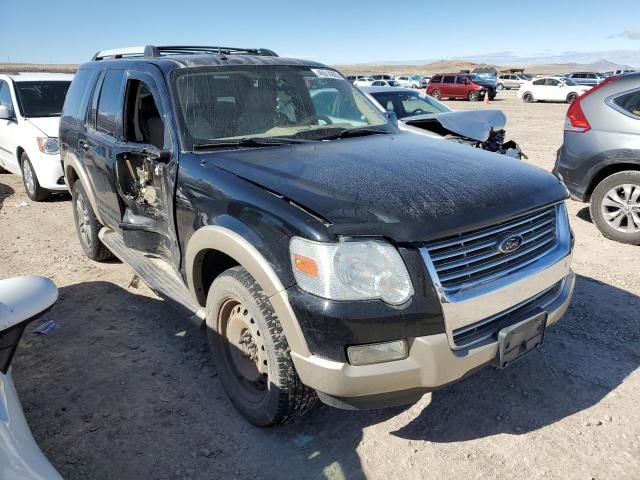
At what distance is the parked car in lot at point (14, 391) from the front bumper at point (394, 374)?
1056mm

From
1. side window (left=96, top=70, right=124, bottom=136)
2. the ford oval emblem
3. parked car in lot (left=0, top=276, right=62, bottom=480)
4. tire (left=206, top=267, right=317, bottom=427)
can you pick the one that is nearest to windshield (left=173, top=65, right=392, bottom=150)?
side window (left=96, top=70, right=124, bottom=136)

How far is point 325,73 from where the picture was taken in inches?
164

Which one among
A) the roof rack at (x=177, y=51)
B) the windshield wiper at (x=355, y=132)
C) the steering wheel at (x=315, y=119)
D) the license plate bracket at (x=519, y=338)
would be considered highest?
the roof rack at (x=177, y=51)

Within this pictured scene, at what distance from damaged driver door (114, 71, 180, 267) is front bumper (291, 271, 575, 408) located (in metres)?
1.48

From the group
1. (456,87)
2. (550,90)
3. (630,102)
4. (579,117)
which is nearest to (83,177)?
(579,117)

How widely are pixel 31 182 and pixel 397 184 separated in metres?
7.12

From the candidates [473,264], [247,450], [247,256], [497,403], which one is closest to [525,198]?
[473,264]

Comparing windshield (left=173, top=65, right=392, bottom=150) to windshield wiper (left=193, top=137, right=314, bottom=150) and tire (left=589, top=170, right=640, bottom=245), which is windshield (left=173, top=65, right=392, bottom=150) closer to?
windshield wiper (left=193, top=137, right=314, bottom=150)

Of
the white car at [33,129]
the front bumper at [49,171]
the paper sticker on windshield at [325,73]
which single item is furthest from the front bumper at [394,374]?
the white car at [33,129]

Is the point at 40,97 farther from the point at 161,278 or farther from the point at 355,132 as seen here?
the point at 355,132

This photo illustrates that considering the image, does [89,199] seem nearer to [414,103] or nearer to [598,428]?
[598,428]

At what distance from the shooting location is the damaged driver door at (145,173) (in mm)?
3324

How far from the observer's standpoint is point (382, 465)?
257 centimetres

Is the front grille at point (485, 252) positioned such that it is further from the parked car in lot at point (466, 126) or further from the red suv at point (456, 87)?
the red suv at point (456, 87)
